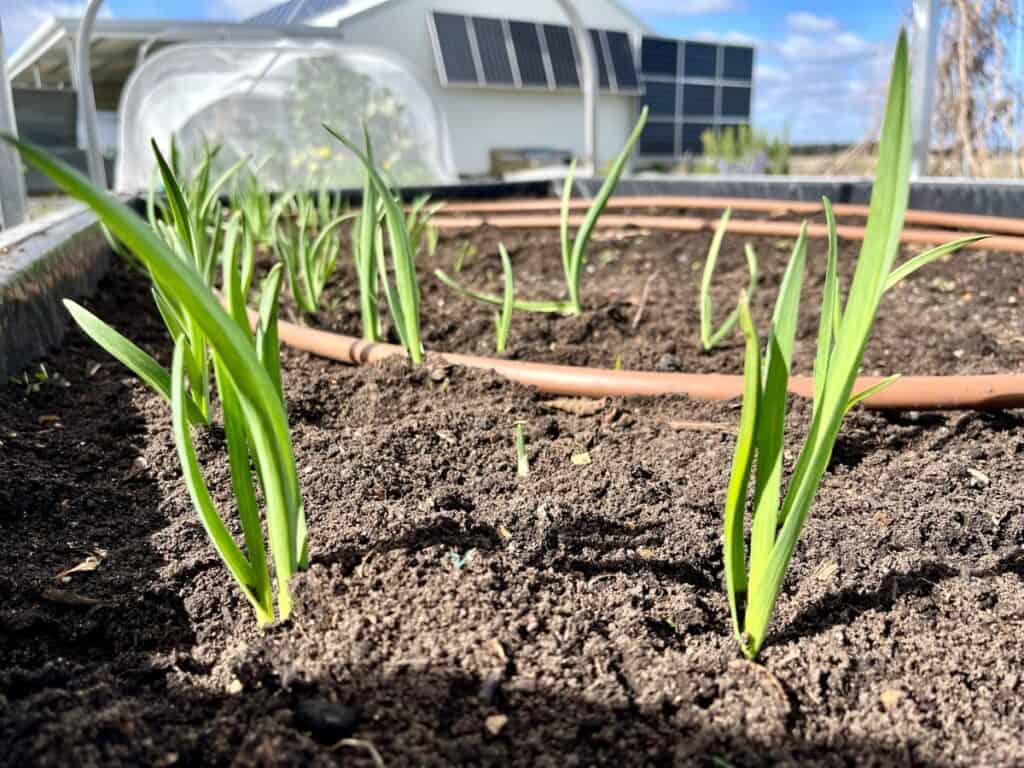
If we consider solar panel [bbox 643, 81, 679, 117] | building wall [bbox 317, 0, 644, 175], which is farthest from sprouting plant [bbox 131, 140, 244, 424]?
solar panel [bbox 643, 81, 679, 117]

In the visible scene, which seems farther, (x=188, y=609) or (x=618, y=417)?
(x=618, y=417)

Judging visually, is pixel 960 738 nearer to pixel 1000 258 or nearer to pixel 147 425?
pixel 147 425

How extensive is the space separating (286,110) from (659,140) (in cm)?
1153

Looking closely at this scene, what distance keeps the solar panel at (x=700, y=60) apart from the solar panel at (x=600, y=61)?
7.57 ft

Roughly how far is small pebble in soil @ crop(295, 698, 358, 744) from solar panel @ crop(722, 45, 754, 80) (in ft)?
57.3

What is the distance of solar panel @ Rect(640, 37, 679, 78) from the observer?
14.9 metres

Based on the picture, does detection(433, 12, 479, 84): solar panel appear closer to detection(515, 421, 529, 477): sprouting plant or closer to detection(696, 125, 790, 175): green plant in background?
detection(696, 125, 790, 175): green plant in background

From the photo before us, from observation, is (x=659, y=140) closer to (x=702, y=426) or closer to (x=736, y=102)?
(x=736, y=102)

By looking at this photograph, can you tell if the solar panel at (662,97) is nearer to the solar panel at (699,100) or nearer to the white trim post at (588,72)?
the solar panel at (699,100)

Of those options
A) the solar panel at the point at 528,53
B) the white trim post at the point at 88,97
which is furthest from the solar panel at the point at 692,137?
the white trim post at the point at 88,97

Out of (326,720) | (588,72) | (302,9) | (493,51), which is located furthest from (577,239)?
(493,51)

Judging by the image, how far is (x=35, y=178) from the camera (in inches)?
320

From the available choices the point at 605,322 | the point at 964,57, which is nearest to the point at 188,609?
the point at 605,322

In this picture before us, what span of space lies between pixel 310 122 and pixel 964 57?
3.47m
